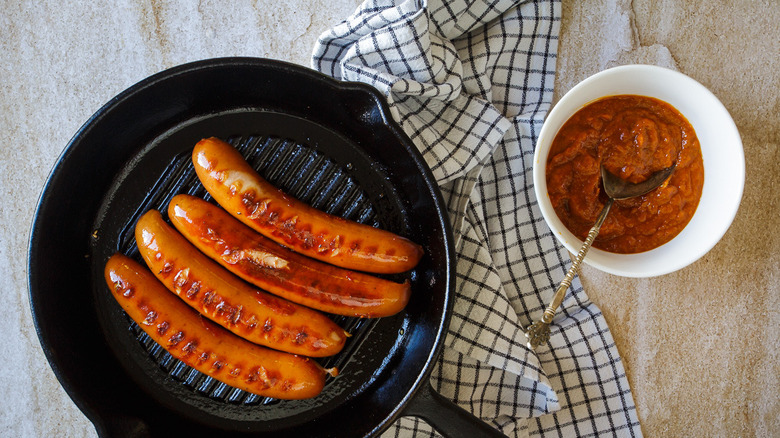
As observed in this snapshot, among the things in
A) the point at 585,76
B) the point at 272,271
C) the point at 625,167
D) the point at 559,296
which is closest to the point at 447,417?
the point at 559,296

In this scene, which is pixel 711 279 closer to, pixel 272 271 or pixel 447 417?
pixel 447 417

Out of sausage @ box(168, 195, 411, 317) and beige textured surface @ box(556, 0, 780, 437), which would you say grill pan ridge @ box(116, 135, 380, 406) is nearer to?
sausage @ box(168, 195, 411, 317)

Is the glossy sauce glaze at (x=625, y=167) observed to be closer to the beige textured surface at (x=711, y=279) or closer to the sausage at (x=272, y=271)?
the beige textured surface at (x=711, y=279)

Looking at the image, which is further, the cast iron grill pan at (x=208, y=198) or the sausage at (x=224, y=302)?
the cast iron grill pan at (x=208, y=198)

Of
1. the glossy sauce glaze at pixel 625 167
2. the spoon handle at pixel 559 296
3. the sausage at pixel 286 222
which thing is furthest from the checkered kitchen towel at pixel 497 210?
the sausage at pixel 286 222

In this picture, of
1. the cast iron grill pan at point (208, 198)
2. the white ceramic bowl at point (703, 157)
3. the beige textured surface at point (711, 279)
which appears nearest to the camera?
the white ceramic bowl at point (703, 157)

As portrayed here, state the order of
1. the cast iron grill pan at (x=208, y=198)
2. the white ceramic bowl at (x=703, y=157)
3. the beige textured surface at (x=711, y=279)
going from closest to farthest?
the white ceramic bowl at (x=703, y=157) < the cast iron grill pan at (x=208, y=198) < the beige textured surface at (x=711, y=279)
